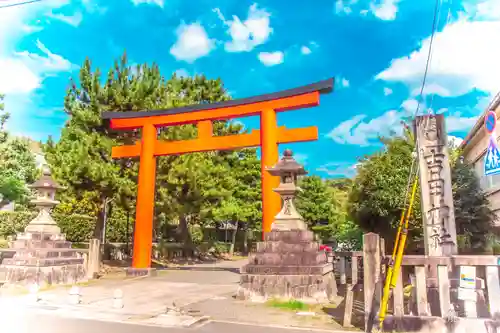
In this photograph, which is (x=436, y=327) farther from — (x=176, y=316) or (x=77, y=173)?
(x=77, y=173)

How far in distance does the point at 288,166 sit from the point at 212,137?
5.67 meters

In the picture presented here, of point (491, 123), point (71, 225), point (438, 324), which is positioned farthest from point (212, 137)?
point (71, 225)

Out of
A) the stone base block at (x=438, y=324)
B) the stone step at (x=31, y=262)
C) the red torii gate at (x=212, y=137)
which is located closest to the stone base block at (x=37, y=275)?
the stone step at (x=31, y=262)

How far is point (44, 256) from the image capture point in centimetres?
1216

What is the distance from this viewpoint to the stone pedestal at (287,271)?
31.6ft

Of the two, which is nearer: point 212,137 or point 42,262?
point 42,262

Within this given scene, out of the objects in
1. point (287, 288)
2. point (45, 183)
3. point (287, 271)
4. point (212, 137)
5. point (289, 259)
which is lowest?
point (287, 288)

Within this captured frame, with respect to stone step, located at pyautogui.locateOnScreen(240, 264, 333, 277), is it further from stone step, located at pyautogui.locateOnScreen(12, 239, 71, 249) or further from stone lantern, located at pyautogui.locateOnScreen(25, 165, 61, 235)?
stone lantern, located at pyautogui.locateOnScreen(25, 165, 61, 235)

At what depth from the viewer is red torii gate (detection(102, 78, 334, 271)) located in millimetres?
14031

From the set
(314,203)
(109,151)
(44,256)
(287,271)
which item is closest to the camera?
(287,271)

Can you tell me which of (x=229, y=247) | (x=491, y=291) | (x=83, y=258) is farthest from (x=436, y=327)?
(x=229, y=247)

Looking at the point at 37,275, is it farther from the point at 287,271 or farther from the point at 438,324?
the point at 438,324

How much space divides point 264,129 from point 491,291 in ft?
33.3

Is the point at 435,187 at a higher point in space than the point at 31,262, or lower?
higher
